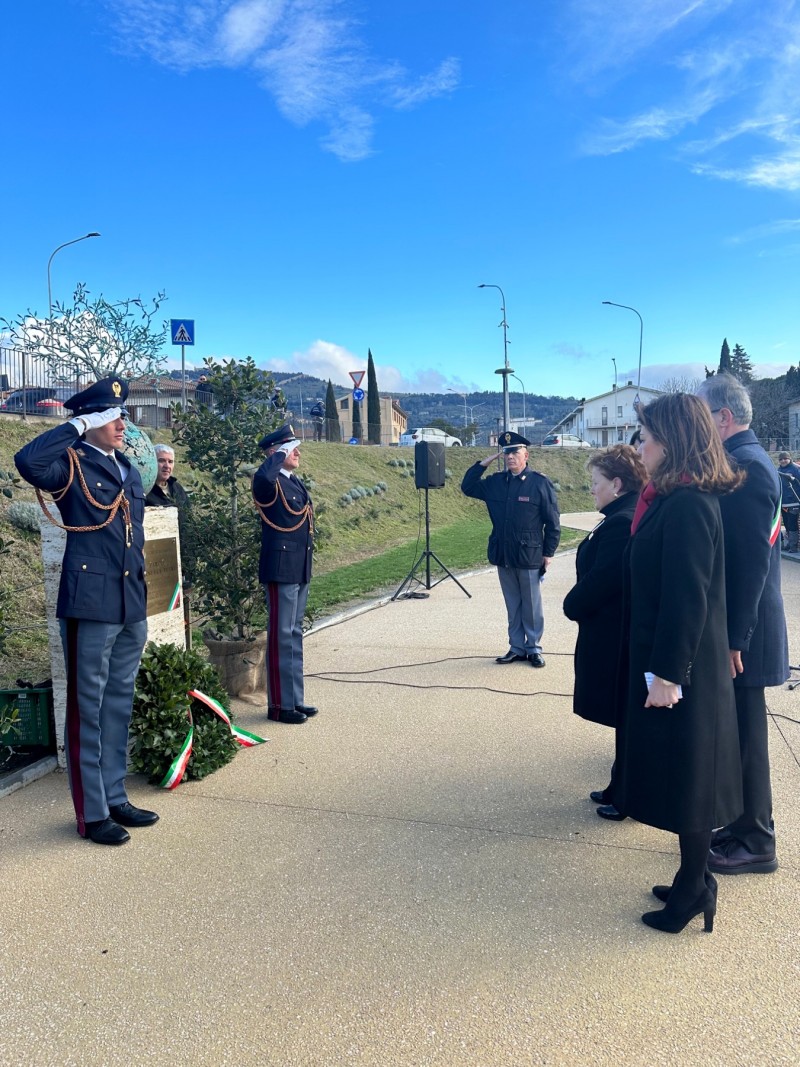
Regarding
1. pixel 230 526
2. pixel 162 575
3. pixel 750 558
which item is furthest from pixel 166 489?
pixel 750 558

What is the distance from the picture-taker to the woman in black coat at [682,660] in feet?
8.69

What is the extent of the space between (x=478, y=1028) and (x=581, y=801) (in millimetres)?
1803

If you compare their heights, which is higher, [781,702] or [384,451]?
[384,451]

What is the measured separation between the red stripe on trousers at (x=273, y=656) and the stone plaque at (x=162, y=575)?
0.64m

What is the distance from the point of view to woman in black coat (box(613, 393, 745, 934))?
2.65m

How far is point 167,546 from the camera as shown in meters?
4.79

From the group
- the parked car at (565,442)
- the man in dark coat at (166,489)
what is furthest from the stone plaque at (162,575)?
the parked car at (565,442)

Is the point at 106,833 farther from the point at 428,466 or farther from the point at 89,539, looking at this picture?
the point at 428,466

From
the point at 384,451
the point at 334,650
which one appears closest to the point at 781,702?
the point at 334,650

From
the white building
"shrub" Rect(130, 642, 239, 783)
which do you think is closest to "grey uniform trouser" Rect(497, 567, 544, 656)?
"shrub" Rect(130, 642, 239, 783)

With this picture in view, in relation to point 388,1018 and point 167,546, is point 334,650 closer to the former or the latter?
point 167,546

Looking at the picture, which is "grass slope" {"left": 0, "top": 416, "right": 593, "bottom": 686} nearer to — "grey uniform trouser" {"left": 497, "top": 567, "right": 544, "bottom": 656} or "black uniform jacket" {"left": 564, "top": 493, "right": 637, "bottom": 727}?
"grey uniform trouser" {"left": 497, "top": 567, "right": 544, "bottom": 656}

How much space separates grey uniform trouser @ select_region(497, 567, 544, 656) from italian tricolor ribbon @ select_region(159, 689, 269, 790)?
2830 millimetres

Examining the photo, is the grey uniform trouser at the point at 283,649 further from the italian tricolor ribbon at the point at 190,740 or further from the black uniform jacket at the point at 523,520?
the black uniform jacket at the point at 523,520
